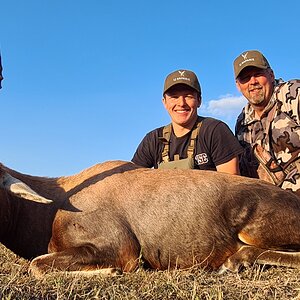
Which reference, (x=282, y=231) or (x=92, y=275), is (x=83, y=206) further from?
(x=282, y=231)

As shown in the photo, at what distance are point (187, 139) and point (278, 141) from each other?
1.47 metres

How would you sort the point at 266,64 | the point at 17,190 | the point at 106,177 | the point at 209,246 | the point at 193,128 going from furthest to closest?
the point at 266,64 → the point at 193,128 → the point at 106,177 → the point at 209,246 → the point at 17,190

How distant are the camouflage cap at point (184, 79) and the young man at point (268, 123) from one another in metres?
1.00

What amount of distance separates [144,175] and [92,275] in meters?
1.46

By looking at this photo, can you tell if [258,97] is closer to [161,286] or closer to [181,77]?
[181,77]

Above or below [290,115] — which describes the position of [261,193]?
below

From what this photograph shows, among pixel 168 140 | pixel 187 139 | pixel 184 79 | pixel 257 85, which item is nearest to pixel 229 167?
pixel 187 139

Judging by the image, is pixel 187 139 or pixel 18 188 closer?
pixel 18 188

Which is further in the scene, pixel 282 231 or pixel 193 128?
pixel 193 128

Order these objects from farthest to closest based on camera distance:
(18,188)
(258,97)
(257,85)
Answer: (257,85)
(258,97)
(18,188)

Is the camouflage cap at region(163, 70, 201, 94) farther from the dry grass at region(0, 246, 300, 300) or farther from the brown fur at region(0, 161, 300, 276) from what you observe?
the dry grass at region(0, 246, 300, 300)

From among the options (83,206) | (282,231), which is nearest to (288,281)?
(282,231)

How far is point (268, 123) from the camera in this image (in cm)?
809

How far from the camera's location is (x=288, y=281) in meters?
4.47
